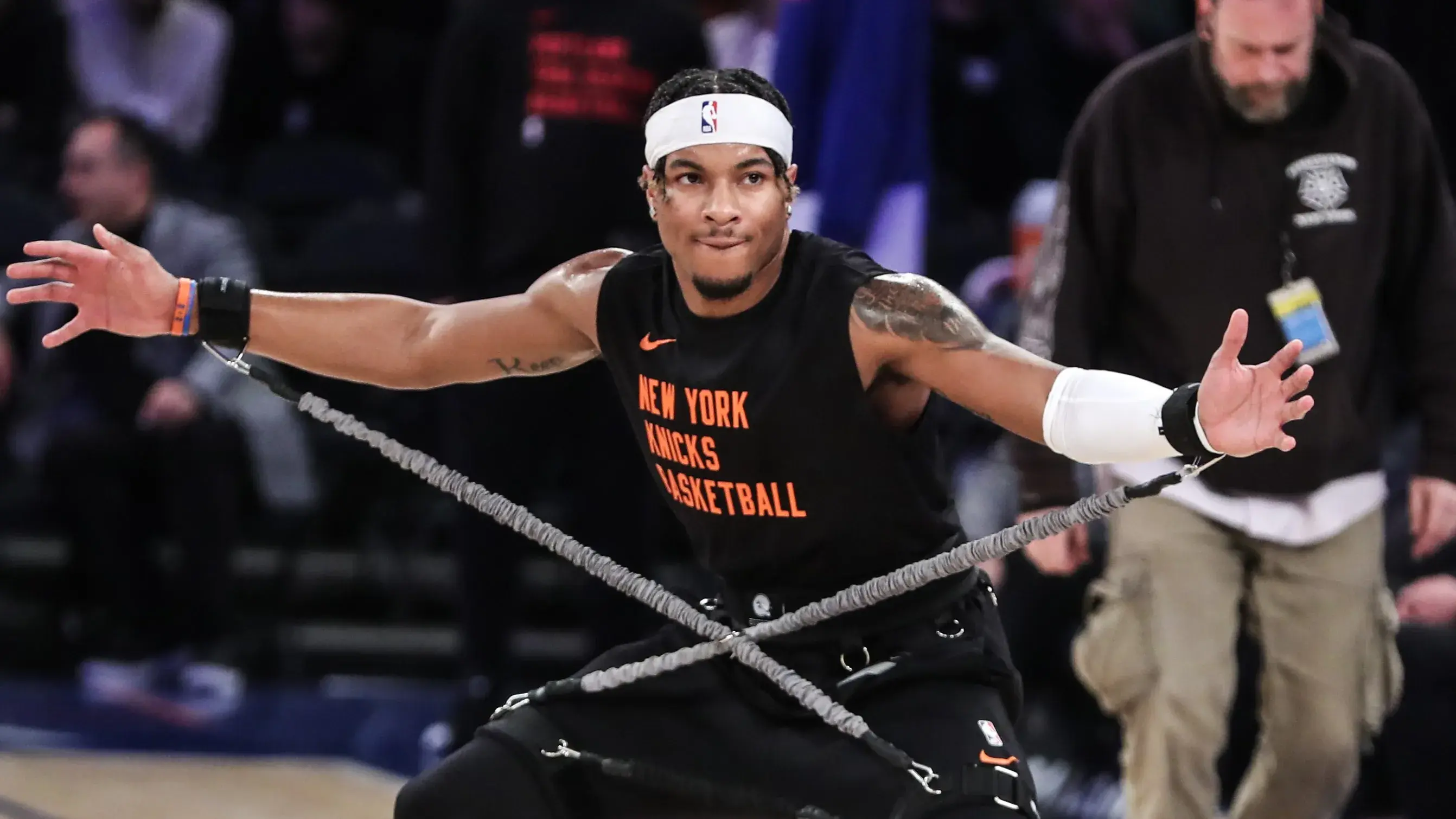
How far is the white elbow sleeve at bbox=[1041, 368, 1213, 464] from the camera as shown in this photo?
315 centimetres

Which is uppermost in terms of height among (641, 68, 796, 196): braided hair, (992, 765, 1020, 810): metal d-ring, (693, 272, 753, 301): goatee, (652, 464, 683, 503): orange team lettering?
(641, 68, 796, 196): braided hair

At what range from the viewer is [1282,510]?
13.9 feet

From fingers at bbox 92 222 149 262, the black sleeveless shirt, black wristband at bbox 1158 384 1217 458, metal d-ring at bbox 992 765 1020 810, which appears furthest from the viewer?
fingers at bbox 92 222 149 262

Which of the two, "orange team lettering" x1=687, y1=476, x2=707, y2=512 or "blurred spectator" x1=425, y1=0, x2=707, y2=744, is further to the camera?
"blurred spectator" x1=425, y1=0, x2=707, y2=744

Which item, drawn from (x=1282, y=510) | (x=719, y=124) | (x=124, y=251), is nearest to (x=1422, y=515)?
(x=1282, y=510)

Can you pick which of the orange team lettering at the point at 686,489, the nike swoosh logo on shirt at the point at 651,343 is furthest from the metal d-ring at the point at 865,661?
the nike swoosh logo on shirt at the point at 651,343

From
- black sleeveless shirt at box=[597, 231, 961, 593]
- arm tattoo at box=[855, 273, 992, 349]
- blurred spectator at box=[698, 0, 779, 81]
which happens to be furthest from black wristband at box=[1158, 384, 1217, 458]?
blurred spectator at box=[698, 0, 779, 81]

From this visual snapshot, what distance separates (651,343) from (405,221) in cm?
367

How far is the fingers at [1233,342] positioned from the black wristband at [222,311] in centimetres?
171

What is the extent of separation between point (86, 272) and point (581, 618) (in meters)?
3.35

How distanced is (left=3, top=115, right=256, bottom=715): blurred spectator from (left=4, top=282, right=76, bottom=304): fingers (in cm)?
277

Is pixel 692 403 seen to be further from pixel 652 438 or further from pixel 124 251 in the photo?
pixel 124 251

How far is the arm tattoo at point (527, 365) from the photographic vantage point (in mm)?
3807

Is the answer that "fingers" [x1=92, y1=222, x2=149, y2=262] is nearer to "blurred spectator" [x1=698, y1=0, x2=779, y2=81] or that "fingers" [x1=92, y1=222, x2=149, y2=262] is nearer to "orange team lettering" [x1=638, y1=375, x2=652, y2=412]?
"orange team lettering" [x1=638, y1=375, x2=652, y2=412]
